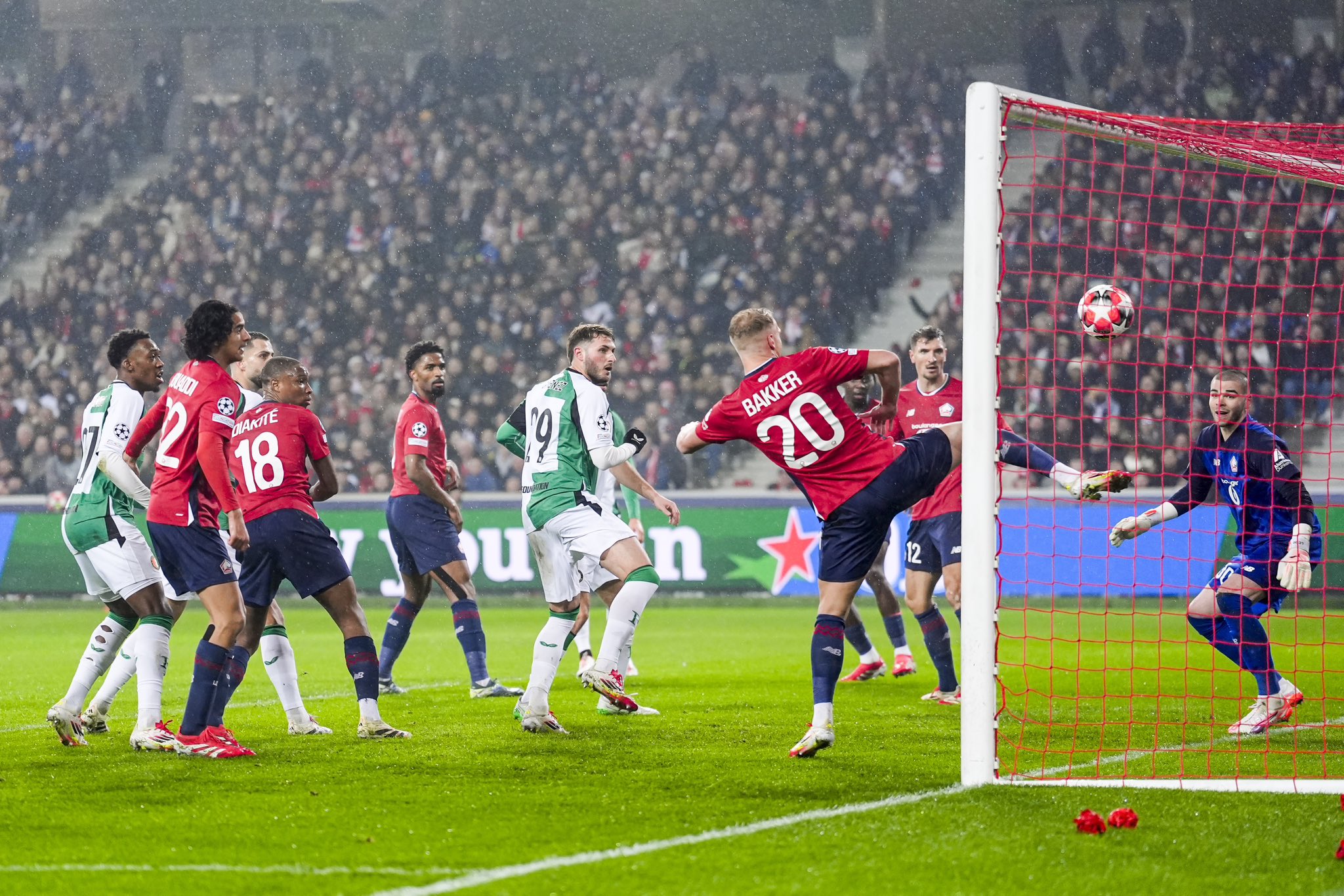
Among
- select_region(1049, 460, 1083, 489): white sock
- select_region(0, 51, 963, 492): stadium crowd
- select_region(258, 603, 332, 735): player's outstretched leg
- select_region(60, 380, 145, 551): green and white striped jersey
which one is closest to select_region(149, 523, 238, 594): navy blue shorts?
select_region(60, 380, 145, 551): green and white striped jersey

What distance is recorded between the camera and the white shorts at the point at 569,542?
7500 mm

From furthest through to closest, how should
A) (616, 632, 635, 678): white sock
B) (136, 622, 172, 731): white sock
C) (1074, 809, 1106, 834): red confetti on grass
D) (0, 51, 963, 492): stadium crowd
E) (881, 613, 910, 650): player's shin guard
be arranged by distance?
1. (0, 51, 963, 492): stadium crowd
2. (881, 613, 910, 650): player's shin guard
3. (616, 632, 635, 678): white sock
4. (136, 622, 172, 731): white sock
5. (1074, 809, 1106, 834): red confetti on grass

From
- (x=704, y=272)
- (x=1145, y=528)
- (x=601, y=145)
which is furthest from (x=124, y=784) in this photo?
(x=601, y=145)

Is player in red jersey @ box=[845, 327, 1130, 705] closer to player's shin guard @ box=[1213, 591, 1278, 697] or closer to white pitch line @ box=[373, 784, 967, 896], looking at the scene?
player's shin guard @ box=[1213, 591, 1278, 697]

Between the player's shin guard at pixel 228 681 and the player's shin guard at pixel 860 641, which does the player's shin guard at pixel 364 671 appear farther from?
the player's shin guard at pixel 860 641

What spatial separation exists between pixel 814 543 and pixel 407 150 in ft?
36.2

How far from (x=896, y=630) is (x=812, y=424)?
3.93 m

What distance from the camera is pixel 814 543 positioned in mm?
16781

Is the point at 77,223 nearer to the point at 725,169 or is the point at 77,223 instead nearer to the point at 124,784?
the point at 725,169

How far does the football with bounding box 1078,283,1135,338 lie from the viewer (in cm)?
684

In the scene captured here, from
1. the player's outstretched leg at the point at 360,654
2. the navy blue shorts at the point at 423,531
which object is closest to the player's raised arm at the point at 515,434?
the navy blue shorts at the point at 423,531

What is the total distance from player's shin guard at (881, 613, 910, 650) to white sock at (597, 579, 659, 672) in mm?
2872

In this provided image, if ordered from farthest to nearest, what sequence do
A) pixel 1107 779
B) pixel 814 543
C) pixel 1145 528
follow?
pixel 814 543 < pixel 1145 528 < pixel 1107 779

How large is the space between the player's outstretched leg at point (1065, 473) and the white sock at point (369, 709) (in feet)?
10.6
